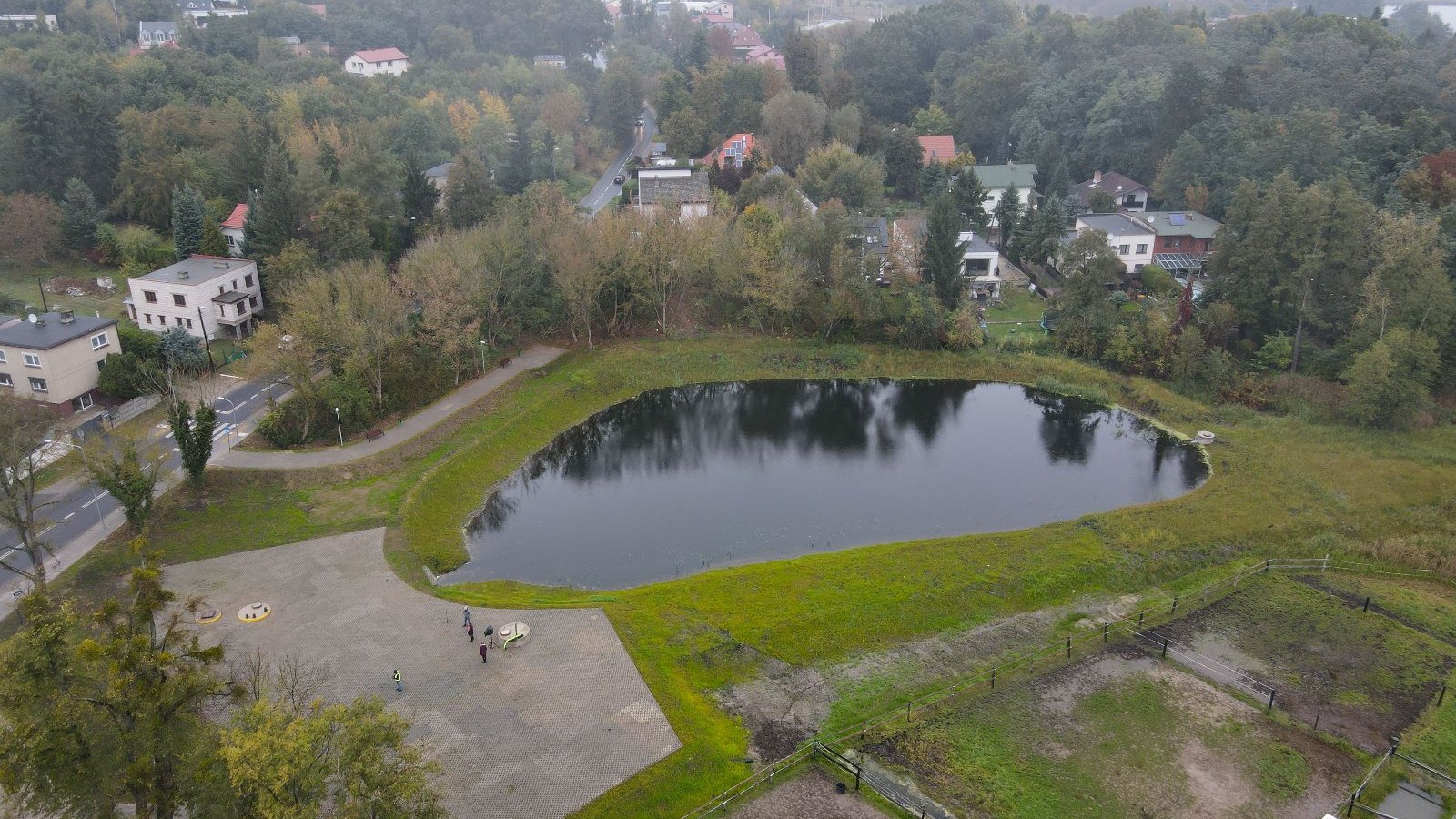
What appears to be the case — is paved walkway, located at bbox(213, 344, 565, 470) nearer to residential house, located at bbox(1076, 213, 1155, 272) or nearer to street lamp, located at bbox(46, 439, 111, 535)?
street lamp, located at bbox(46, 439, 111, 535)

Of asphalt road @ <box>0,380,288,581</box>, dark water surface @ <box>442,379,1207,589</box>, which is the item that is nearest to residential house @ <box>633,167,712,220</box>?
dark water surface @ <box>442,379,1207,589</box>

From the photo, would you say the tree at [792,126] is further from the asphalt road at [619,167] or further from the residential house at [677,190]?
the asphalt road at [619,167]

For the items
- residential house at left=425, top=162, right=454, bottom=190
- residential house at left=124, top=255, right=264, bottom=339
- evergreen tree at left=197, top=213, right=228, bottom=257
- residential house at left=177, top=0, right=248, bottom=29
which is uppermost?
residential house at left=177, top=0, right=248, bottom=29

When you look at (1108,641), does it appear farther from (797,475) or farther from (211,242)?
(211,242)

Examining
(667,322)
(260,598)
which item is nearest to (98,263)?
(667,322)

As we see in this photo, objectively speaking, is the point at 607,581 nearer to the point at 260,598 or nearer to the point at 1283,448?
the point at 260,598

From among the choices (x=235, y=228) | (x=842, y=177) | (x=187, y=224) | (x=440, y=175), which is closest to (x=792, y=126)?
(x=842, y=177)
